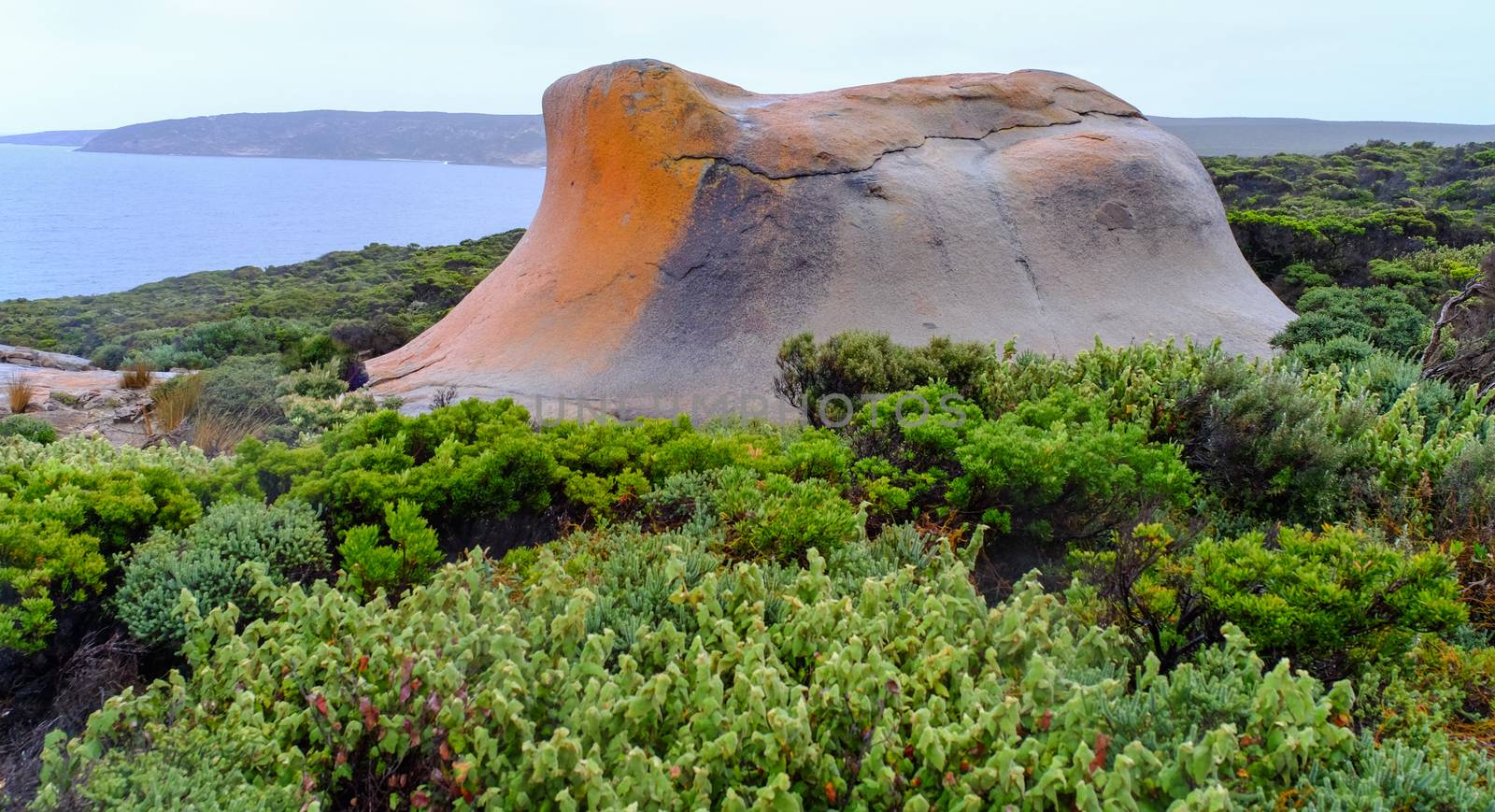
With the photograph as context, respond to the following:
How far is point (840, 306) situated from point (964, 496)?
449cm

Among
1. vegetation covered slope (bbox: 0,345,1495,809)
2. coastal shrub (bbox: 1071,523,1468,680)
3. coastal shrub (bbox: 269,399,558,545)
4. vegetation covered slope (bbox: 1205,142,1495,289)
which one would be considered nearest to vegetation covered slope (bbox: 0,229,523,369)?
vegetation covered slope (bbox: 0,345,1495,809)

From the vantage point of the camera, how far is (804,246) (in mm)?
8969

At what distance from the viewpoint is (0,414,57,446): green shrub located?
22.5 ft

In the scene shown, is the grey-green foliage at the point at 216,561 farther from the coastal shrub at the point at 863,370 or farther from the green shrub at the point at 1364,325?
the green shrub at the point at 1364,325

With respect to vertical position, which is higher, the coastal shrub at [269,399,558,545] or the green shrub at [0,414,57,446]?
the coastal shrub at [269,399,558,545]

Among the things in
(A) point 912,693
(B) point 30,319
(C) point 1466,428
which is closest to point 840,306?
(C) point 1466,428

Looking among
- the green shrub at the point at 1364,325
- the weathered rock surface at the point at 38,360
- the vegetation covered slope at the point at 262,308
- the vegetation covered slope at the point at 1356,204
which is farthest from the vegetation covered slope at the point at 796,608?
the vegetation covered slope at the point at 1356,204

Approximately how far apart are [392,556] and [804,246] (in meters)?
5.96

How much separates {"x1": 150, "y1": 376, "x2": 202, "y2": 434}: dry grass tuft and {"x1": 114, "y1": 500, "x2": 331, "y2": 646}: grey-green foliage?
15.2 ft

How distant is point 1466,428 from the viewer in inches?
208

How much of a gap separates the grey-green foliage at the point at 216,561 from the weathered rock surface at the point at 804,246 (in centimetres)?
437

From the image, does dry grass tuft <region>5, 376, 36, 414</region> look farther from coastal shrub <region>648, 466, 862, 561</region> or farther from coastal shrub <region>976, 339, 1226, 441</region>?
coastal shrub <region>976, 339, 1226, 441</region>

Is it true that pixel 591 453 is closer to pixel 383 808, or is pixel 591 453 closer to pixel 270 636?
pixel 270 636

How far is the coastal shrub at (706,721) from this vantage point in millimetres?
2100
